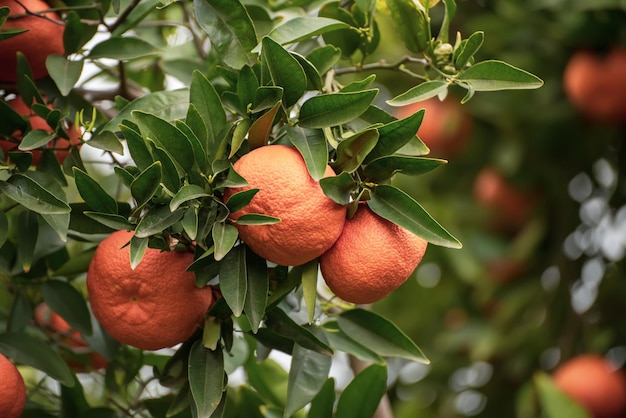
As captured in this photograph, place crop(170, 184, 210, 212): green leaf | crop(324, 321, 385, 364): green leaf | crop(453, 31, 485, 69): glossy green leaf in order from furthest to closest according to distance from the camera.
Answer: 1. crop(324, 321, 385, 364): green leaf
2. crop(453, 31, 485, 69): glossy green leaf
3. crop(170, 184, 210, 212): green leaf

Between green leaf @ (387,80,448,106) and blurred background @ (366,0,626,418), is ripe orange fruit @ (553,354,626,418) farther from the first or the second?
green leaf @ (387,80,448,106)

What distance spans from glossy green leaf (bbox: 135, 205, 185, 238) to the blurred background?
1.16 meters

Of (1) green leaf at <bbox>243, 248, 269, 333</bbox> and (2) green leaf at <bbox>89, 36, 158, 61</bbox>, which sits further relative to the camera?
(2) green leaf at <bbox>89, 36, 158, 61</bbox>

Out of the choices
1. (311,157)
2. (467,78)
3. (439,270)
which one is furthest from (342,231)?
(439,270)

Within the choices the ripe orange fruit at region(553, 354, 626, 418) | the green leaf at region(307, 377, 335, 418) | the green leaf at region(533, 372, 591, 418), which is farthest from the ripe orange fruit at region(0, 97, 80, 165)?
the ripe orange fruit at region(553, 354, 626, 418)

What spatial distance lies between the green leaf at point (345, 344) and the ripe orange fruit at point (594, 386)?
2.68ft

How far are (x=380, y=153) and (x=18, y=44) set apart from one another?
371 mm

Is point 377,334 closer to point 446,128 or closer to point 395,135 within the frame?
point 395,135

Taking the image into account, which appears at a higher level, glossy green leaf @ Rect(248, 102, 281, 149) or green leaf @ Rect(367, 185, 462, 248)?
glossy green leaf @ Rect(248, 102, 281, 149)

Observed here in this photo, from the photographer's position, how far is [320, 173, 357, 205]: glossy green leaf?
2.31 feet

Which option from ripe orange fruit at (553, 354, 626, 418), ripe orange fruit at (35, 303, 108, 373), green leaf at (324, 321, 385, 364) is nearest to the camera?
green leaf at (324, 321, 385, 364)

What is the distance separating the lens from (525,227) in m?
2.00

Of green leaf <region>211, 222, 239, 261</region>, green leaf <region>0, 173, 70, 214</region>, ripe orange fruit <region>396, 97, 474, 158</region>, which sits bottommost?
ripe orange fruit <region>396, 97, 474, 158</region>

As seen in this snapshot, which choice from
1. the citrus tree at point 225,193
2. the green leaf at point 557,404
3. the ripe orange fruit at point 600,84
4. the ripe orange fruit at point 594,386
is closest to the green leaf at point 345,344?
the citrus tree at point 225,193
